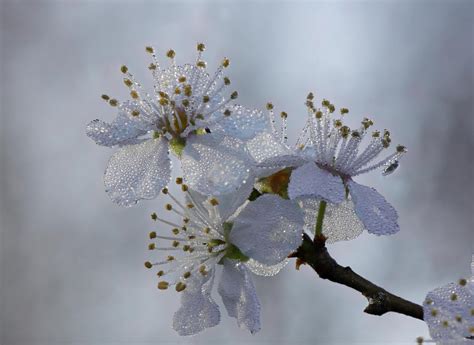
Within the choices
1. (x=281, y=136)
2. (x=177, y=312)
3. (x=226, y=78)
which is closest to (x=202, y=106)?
(x=226, y=78)

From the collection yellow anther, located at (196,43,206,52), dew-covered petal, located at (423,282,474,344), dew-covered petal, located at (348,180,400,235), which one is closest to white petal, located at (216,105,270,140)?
yellow anther, located at (196,43,206,52)

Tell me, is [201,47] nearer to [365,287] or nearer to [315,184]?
[315,184]

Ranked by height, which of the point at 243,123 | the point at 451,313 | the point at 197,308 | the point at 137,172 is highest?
the point at 243,123

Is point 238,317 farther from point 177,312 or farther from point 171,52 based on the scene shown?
point 171,52

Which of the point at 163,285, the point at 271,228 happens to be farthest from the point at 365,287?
the point at 163,285

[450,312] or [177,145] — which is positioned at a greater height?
[177,145]

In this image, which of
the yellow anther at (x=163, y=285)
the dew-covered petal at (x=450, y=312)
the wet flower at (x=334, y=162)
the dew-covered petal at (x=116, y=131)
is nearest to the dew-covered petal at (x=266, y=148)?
the wet flower at (x=334, y=162)

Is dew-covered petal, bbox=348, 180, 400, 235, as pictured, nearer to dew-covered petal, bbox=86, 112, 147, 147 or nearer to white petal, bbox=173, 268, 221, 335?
white petal, bbox=173, 268, 221, 335
